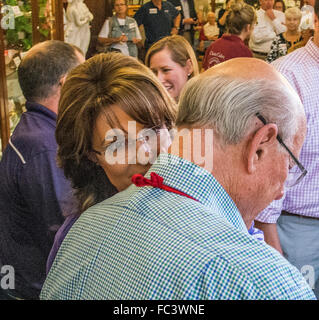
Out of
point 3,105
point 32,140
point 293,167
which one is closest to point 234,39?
point 3,105

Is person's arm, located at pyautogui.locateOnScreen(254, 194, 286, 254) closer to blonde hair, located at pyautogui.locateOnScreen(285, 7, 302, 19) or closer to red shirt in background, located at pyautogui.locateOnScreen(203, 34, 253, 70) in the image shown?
red shirt in background, located at pyautogui.locateOnScreen(203, 34, 253, 70)

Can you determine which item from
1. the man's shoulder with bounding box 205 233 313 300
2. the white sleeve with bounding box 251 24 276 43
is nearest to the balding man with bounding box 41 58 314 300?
the man's shoulder with bounding box 205 233 313 300

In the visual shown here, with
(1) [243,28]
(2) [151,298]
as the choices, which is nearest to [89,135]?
(2) [151,298]

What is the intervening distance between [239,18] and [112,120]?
3132 mm

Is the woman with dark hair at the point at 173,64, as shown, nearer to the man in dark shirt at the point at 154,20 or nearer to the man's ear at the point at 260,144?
the man's ear at the point at 260,144

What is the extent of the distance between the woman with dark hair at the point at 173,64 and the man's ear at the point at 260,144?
1921 mm

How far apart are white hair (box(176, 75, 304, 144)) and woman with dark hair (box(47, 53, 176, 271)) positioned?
0.45 m

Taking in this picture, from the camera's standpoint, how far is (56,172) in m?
1.79

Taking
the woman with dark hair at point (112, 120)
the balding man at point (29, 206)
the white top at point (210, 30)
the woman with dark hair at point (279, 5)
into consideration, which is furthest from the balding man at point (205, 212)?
the white top at point (210, 30)

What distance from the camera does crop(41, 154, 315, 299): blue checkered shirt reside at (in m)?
0.74

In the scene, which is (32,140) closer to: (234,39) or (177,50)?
(177,50)

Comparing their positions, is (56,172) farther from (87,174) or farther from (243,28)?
(243,28)
